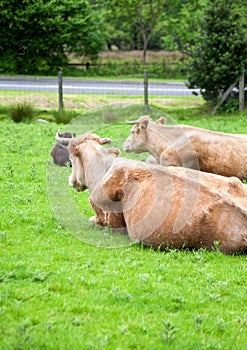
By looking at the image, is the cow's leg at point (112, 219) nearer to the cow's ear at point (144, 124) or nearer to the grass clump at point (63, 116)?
the cow's ear at point (144, 124)

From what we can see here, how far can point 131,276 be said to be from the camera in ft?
24.9

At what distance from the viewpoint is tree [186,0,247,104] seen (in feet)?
86.3

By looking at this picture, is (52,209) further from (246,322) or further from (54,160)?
(246,322)

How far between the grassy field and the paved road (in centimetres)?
2113

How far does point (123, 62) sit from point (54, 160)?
1347 inches

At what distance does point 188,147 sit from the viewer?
12.9 metres

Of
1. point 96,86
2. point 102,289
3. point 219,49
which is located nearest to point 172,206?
point 102,289

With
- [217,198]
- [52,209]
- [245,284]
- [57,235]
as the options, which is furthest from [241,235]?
[52,209]

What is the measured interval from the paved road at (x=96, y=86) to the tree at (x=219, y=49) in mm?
5579

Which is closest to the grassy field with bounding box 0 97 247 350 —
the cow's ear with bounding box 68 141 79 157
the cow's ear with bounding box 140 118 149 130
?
the cow's ear with bounding box 68 141 79 157

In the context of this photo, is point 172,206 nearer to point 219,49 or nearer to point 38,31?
point 219,49

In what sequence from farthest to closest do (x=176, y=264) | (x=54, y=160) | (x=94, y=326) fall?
(x=54, y=160)
(x=176, y=264)
(x=94, y=326)

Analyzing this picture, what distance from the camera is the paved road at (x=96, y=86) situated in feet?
104

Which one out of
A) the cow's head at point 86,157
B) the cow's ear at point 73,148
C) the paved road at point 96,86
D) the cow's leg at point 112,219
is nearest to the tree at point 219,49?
the paved road at point 96,86
